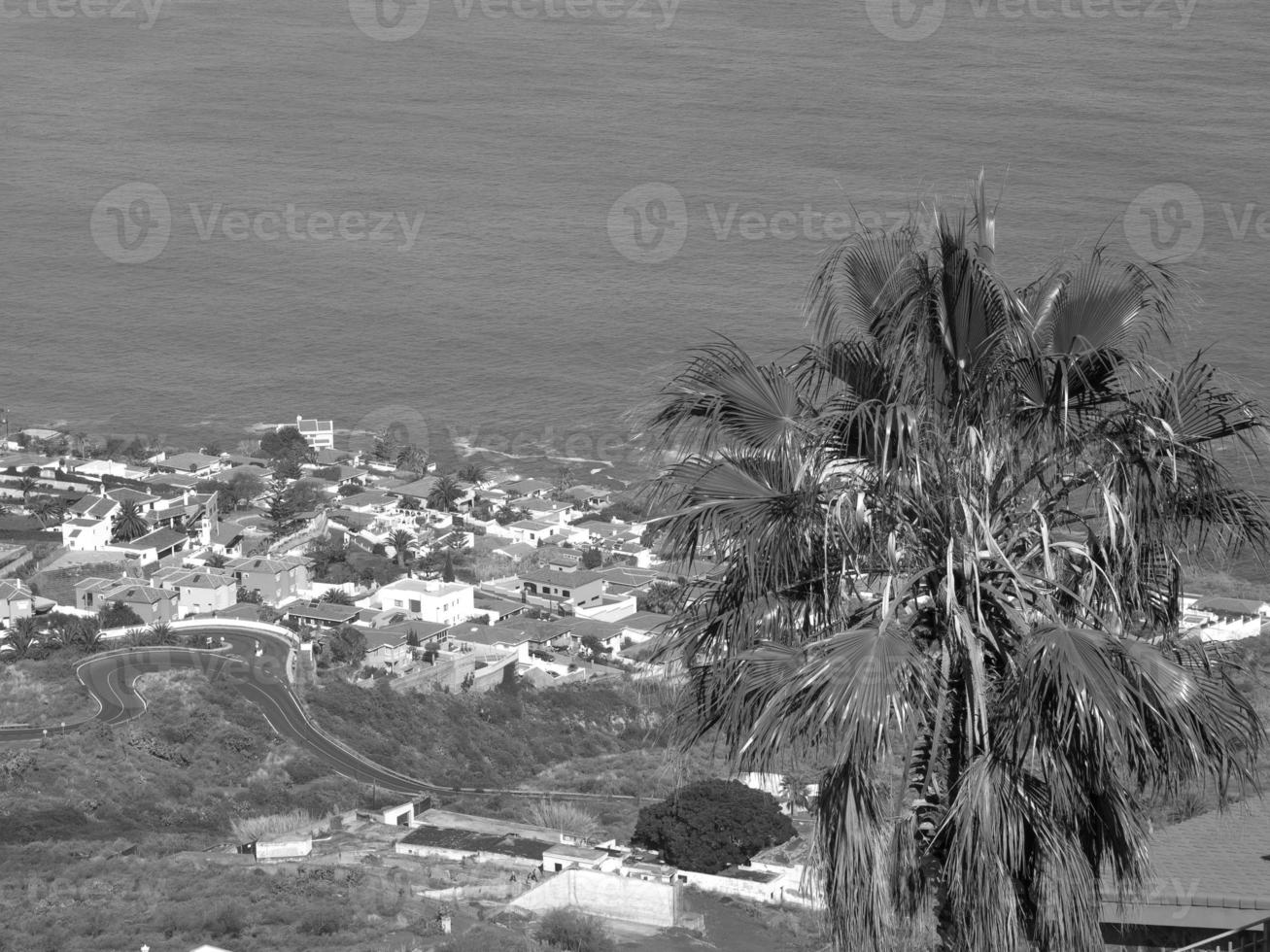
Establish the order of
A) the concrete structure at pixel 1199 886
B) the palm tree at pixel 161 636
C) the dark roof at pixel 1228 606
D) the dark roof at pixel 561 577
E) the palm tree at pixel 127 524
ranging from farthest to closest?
1. the palm tree at pixel 127 524
2. the dark roof at pixel 561 577
3. the dark roof at pixel 1228 606
4. the palm tree at pixel 161 636
5. the concrete structure at pixel 1199 886

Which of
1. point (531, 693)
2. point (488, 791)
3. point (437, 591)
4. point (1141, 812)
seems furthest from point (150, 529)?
point (1141, 812)

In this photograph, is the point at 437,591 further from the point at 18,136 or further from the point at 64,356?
the point at 18,136

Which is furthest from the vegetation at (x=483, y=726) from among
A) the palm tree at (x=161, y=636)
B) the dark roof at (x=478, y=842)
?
the dark roof at (x=478, y=842)

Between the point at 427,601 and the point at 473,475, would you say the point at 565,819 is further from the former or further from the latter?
the point at 473,475

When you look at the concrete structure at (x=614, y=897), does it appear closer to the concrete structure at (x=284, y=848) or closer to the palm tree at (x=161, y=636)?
the concrete structure at (x=284, y=848)

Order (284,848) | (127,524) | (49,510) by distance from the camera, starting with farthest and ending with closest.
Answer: (49,510) → (127,524) → (284,848)

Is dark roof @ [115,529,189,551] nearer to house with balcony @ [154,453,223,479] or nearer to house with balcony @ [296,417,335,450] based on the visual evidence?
house with balcony @ [154,453,223,479]

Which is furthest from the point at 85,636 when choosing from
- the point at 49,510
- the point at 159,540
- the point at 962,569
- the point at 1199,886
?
the point at 962,569
